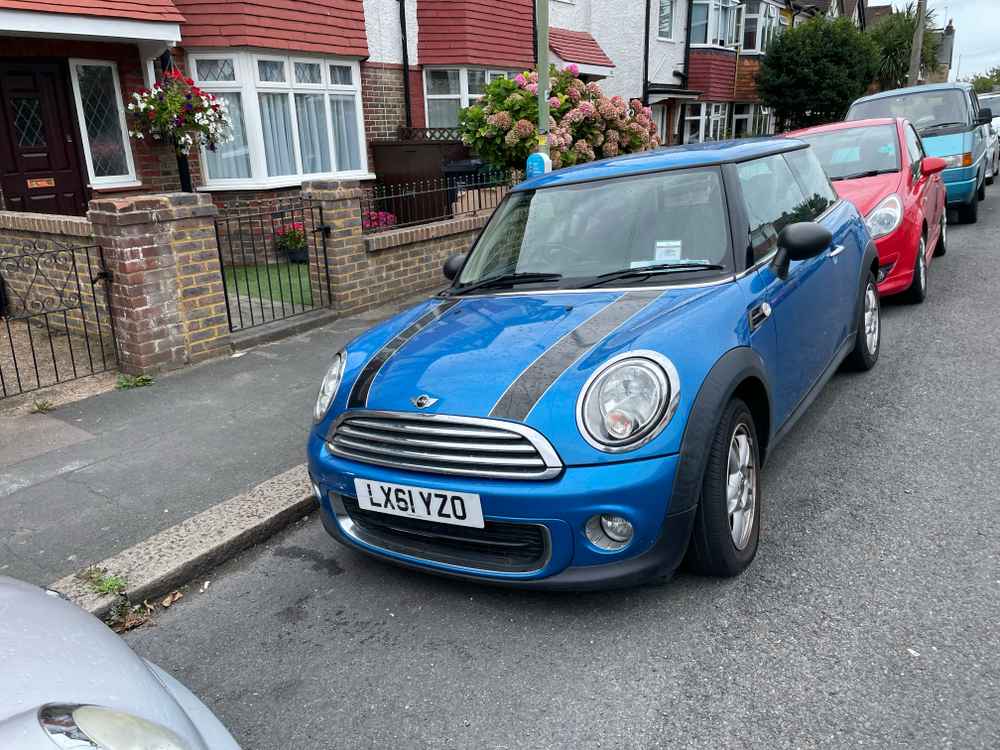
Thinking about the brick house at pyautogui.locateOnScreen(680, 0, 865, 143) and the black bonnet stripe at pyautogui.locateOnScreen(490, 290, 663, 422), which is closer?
the black bonnet stripe at pyautogui.locateOnScreen(490, 290, 663, 422)

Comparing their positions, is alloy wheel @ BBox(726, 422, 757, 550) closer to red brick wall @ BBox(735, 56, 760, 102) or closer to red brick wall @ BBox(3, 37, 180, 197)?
red brick wall @ BBox(3, 37, 180, 197)

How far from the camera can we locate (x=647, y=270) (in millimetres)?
3580

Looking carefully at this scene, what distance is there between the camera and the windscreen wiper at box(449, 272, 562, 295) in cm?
378

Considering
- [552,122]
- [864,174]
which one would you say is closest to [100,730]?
[864,174]

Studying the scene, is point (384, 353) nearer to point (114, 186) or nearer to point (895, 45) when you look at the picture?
point (114, 186)

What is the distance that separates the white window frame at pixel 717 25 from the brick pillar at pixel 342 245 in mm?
19581

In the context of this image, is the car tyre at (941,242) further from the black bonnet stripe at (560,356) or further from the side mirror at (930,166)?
the black bonnet stripe at (560,356)

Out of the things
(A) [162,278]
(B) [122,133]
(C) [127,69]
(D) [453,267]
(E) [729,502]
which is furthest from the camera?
(B) [122,133]

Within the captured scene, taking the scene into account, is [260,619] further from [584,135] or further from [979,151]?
[979,151]

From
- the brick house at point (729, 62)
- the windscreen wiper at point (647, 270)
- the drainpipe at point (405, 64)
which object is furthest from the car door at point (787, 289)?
the brick house at point (729, 62)

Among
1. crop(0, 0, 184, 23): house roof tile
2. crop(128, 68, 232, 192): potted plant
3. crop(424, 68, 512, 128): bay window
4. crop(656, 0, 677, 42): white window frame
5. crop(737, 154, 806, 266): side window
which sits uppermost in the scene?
crop(656, 0, 677, 42): white window frame

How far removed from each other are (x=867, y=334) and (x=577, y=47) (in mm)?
14705

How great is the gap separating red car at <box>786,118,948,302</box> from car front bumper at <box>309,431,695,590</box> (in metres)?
4.77

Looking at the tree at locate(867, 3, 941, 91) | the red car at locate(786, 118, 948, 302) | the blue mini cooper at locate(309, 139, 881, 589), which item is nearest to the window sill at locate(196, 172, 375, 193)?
the red car at locate(786, 118, 948, 302)
